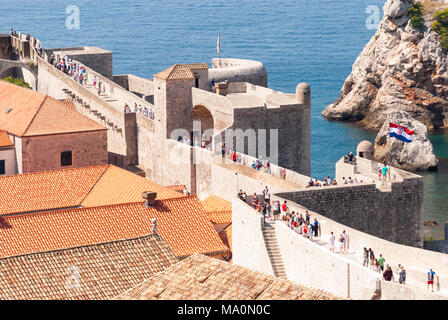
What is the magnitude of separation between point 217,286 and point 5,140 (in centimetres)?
3829

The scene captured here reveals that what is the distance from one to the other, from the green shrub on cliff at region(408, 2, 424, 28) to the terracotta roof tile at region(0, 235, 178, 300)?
9045 centimetres

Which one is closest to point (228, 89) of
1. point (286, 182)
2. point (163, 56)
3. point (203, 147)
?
point (203, 147)

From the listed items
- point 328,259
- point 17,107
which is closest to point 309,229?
point 328,259

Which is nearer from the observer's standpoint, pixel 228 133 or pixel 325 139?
pixel 228 133

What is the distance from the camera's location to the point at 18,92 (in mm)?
73625

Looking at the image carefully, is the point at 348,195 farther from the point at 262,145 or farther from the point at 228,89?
the point at 228,89

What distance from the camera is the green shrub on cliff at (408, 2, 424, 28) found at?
4909 inches

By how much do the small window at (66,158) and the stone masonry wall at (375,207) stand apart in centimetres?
2476

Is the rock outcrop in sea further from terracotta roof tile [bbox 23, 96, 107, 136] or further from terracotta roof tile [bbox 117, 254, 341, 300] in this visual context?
terracotta roof tile [bbox 117, 254, 341, 300]

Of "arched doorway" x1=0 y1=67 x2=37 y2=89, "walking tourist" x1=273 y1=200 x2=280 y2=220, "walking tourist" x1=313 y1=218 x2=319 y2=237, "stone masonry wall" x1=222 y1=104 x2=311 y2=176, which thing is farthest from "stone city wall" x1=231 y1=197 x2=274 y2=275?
"arched doorway" x1=0 y1=67 x2=37 y2=89

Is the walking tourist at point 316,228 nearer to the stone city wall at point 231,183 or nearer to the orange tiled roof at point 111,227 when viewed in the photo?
the orange tiled roof at point 111,227

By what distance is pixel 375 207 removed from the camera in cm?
4822

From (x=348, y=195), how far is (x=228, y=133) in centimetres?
1608
